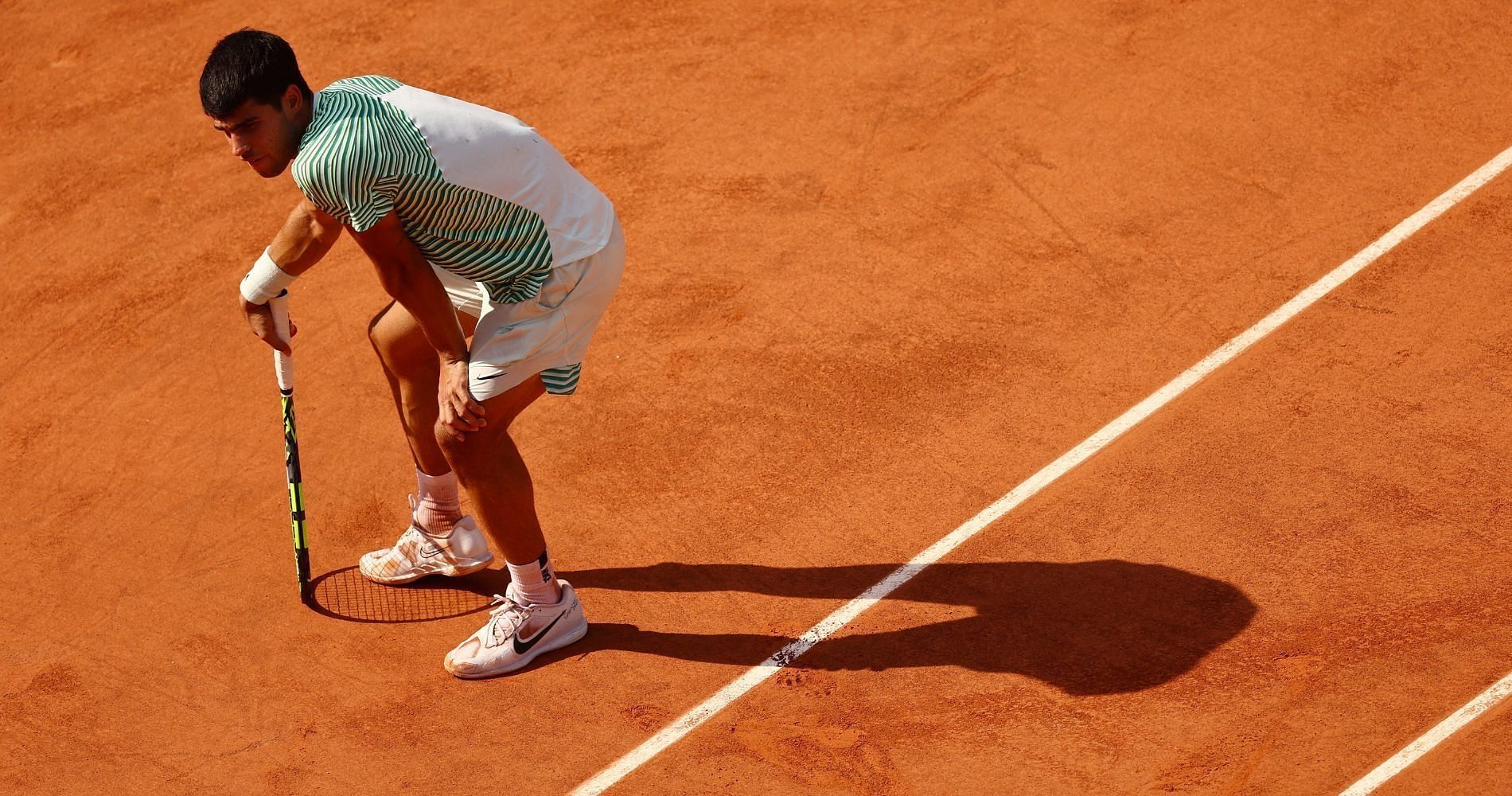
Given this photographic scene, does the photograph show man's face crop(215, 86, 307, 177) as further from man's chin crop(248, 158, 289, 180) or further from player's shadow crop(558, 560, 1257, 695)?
player's shadow crop(558, 560, 1257, 695)

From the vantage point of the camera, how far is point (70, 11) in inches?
393

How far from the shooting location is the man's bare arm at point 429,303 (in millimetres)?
4613

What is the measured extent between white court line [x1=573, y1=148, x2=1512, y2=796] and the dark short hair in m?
2.55

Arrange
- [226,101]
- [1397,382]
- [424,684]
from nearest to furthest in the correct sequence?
[226,101]
[424,684]
[1397,382]

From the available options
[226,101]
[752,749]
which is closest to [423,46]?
[226,101]

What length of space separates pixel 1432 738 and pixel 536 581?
10.4ft

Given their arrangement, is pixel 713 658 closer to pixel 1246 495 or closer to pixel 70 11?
pixel 1246 495

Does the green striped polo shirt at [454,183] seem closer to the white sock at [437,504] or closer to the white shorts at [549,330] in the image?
the white shorts at [549,330]

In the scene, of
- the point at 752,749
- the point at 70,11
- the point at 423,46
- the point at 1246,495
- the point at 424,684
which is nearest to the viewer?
the point at 752,749

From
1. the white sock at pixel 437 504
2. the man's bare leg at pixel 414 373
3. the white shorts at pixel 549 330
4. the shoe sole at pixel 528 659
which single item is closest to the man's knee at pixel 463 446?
the white shorts at pixel 549 330

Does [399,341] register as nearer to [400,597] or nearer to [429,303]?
[429,303]

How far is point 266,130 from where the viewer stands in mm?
4547

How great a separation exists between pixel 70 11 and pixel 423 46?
→ 269 centimetres

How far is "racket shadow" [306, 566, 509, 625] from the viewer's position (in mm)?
5898
